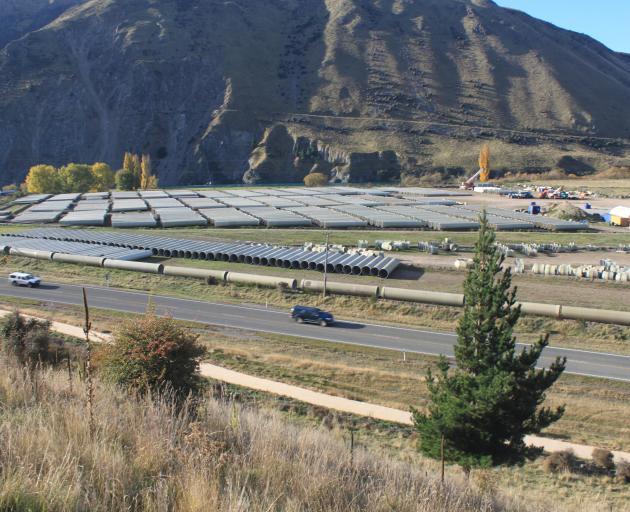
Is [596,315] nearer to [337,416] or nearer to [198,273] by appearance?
[337,416]

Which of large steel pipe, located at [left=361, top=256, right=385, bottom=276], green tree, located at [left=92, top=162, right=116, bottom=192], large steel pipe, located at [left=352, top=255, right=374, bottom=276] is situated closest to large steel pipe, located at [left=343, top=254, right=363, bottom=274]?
large steel pipe, located at [left=352, top=255, right=374, bottom=276]

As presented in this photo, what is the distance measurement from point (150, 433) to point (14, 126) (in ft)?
570

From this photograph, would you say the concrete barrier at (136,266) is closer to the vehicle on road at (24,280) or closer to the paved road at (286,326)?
the paved road at (286,326)

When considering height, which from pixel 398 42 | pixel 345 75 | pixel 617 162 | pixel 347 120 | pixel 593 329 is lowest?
pixel 593 329

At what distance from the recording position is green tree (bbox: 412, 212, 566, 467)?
53.3 ft

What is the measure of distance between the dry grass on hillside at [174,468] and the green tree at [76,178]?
124 metres

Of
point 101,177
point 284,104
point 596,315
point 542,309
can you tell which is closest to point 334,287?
point 542,309

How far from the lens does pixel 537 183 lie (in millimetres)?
123750

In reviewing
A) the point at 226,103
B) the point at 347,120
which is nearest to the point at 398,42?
the point at 347,120

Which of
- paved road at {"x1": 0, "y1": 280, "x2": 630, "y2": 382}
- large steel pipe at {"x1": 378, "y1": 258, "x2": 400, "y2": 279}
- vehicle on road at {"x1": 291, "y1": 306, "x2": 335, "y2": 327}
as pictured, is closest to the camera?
paved road at {"x1": 0, "y1": 280, "x2": 630, "y2": 382}

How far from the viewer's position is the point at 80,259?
49.2 metres

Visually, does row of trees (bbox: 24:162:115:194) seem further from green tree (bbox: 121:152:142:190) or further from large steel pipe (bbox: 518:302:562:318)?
large steel pipe (bbox: 518:302:562:318)

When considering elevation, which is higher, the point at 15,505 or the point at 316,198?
the point at 316,198

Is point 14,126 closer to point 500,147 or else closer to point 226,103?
point 226,103
